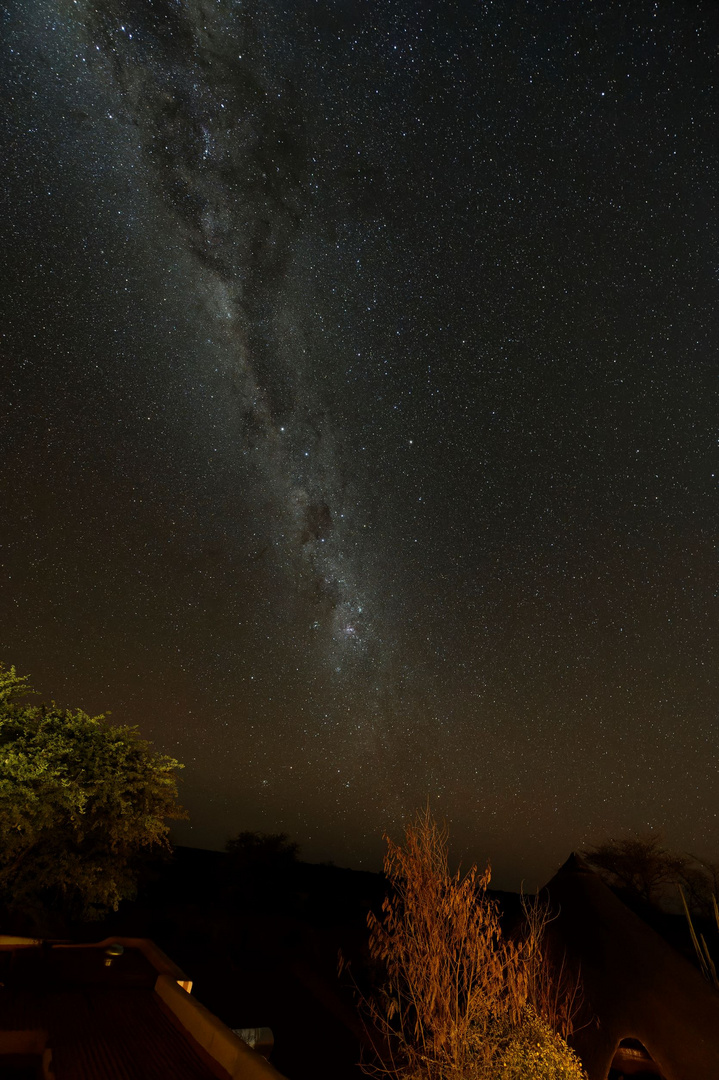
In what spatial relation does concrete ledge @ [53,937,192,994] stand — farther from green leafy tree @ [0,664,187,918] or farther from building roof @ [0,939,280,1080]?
green leafy tree @ [0,664,187,918]

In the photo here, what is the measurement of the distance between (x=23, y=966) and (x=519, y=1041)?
341 inches

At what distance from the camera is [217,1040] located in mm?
8242

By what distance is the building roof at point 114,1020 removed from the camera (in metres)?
7.54

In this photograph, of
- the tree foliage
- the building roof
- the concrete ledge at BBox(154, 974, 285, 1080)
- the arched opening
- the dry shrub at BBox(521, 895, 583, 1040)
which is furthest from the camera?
the tree foliage

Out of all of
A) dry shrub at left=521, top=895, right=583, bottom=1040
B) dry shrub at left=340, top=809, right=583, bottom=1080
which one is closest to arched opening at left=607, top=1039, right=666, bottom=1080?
dry shrub at left=521, top=895, right=583, bottom=1040

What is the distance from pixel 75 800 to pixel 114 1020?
411cm

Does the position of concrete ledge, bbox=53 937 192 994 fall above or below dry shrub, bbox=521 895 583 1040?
below

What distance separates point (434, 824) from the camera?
10906 millimetres

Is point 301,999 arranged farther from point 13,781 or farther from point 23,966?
point 13,781

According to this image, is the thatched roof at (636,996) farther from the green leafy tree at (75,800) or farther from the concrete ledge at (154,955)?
the green leafy tree at (75,800)

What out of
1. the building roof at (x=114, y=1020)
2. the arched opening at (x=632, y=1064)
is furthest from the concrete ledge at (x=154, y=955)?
the arched opening at (x=632, y=1064)

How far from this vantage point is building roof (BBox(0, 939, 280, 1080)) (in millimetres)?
7543

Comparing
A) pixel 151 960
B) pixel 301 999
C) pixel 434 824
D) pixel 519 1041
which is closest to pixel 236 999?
pixel 301 999

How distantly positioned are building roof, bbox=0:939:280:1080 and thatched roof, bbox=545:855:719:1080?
25.2ft
